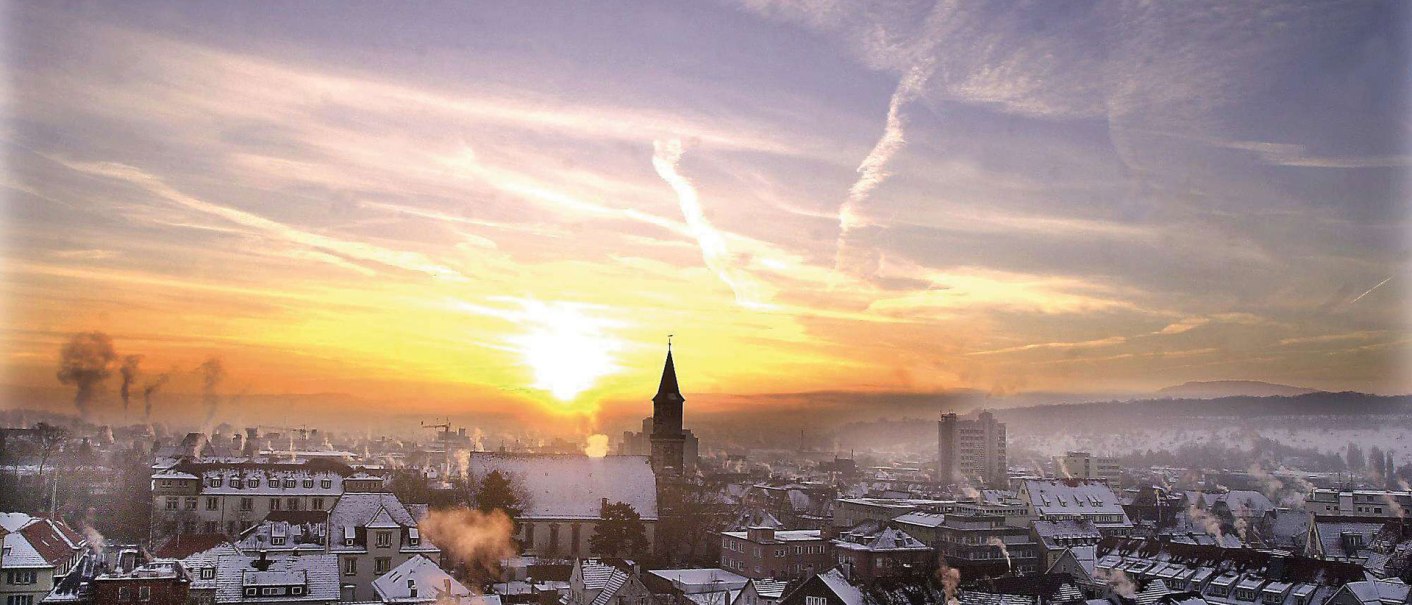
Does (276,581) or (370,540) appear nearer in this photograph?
(276,581)

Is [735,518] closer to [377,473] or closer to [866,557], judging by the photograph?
[866,557]

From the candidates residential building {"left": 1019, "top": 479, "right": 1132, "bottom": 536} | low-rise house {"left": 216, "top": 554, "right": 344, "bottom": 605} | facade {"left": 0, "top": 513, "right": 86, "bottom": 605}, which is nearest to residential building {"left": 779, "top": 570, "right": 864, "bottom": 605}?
low-rise house {"left": 216, "top": 554, "right": 344, "bottom": 605}

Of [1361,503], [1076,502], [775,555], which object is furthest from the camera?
[1076,502]

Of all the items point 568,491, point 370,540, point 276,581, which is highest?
point 568,491

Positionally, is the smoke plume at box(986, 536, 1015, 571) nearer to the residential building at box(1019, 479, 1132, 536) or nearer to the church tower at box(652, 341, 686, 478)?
the residential building at box(1019, 479, 1132, 536)

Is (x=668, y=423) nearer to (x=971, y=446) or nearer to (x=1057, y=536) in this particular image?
(x=1057, y=536)

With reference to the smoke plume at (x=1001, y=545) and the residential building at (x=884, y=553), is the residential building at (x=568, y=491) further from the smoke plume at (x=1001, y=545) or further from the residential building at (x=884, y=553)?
the smoke plume at (x=1001, y=545)

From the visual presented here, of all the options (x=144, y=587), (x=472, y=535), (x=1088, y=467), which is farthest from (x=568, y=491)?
(x=1088, y=467)
